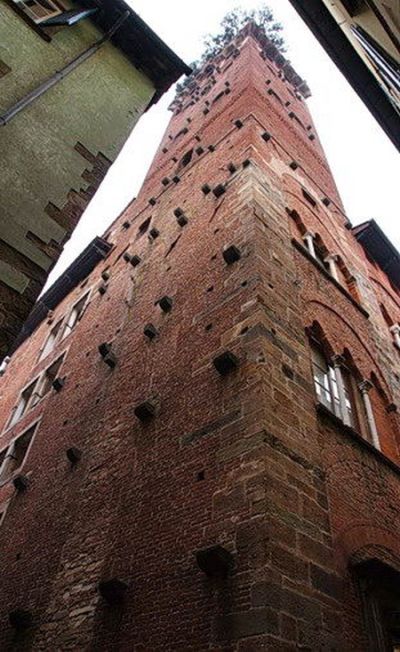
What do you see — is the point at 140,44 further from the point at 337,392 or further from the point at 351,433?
the point at 351,433

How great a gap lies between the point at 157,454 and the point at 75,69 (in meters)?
4.83

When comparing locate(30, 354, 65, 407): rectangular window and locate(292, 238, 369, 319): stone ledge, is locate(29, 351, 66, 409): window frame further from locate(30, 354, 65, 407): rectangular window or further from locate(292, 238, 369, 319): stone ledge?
locate(292, 238, 369, 319): stone ledge

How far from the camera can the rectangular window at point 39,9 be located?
19.9ft

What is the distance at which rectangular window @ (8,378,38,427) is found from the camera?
13156 mm

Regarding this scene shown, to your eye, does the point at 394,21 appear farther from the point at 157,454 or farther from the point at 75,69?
the point at 157,454

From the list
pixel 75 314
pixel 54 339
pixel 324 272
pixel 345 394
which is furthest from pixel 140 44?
pixel 54 339

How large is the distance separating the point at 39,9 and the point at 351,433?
6.77 metres

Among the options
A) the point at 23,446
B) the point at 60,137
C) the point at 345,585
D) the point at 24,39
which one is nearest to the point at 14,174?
the point at 60,137

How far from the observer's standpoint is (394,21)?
5.25m

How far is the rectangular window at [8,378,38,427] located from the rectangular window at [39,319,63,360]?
1.22m

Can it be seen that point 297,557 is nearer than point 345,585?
Yes

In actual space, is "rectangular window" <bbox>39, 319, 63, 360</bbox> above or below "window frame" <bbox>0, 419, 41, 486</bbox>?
above

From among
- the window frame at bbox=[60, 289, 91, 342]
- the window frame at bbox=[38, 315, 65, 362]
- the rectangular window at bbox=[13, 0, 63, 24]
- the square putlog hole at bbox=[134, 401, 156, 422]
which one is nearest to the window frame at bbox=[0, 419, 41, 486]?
the window frame at bbox=[60, 289, 91, 342]

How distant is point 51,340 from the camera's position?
15.9m
